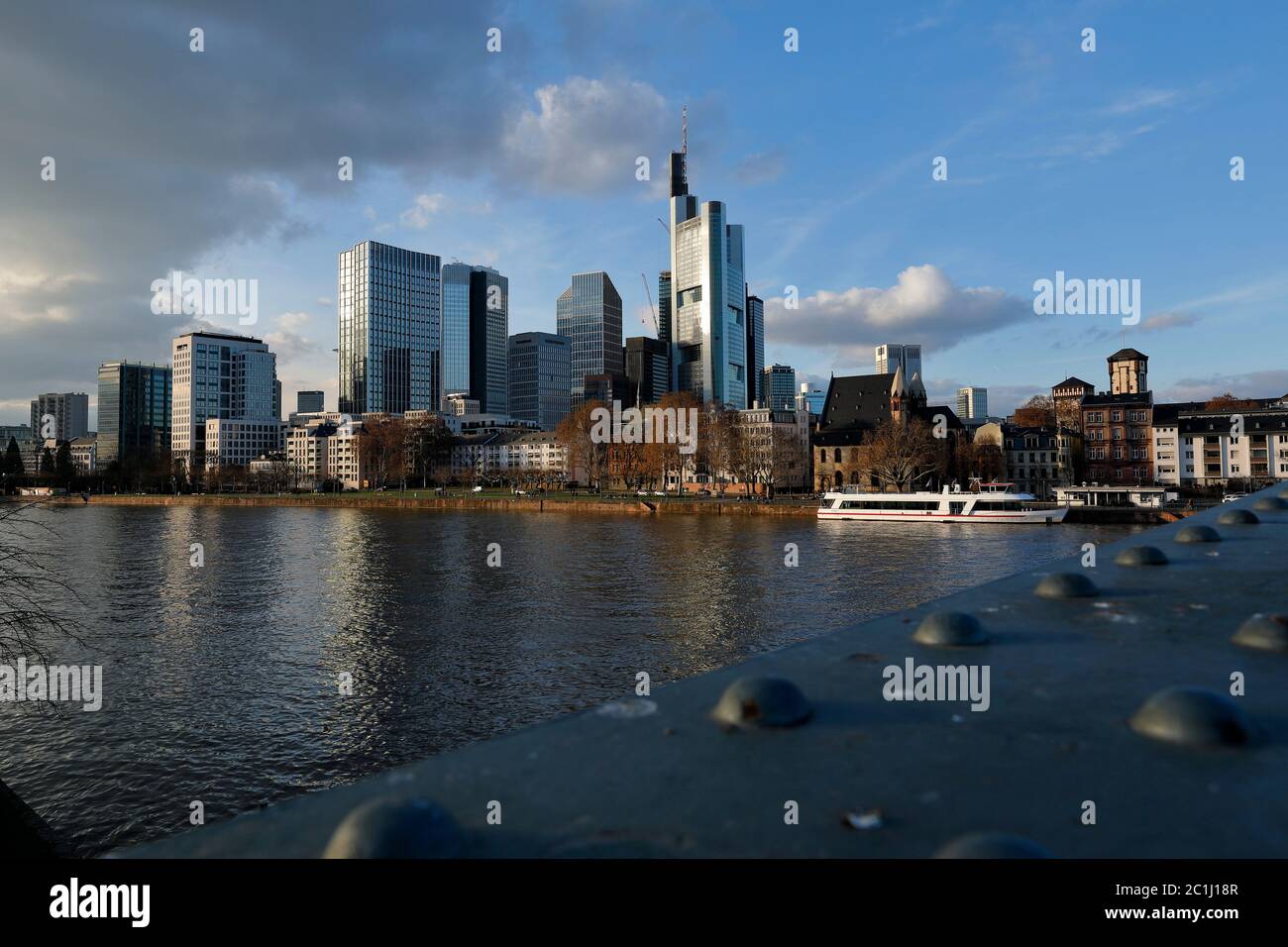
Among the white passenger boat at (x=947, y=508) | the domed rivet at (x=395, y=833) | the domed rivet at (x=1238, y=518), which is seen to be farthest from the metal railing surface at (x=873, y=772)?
the white passenger boat at (x=947, y=508)

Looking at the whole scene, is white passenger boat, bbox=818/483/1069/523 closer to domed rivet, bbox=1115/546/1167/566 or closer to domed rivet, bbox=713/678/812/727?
domed rivet, bbox=1115/546/1167/566

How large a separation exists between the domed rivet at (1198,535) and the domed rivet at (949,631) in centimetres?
347

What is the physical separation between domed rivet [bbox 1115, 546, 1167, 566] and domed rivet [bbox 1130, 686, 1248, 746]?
9.88ft

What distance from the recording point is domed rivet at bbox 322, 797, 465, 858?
156cm

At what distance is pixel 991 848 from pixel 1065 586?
303 cm

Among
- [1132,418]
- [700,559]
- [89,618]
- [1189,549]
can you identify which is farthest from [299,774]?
[1132,418]

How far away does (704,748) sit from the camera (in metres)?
2.09

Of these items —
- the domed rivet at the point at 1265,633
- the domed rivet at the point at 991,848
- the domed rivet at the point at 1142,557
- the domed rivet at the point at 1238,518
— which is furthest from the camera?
the domed rivet at the point at 1238,518

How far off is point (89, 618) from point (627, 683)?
67.5ft

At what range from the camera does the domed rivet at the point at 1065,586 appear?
13.4 feet

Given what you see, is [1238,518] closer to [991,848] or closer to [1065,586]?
[1065,586]

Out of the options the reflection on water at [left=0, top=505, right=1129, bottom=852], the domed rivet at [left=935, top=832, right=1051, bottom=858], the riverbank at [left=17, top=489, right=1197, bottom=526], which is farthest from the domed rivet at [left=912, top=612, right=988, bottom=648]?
the riverbank at [left=17, top=489, right=1197, bottom=526]

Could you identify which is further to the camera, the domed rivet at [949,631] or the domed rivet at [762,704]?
the domed rivet at [949,631]

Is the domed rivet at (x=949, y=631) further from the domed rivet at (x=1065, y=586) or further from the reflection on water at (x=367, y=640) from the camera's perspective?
the reflection on water at (x=367, y=640)
